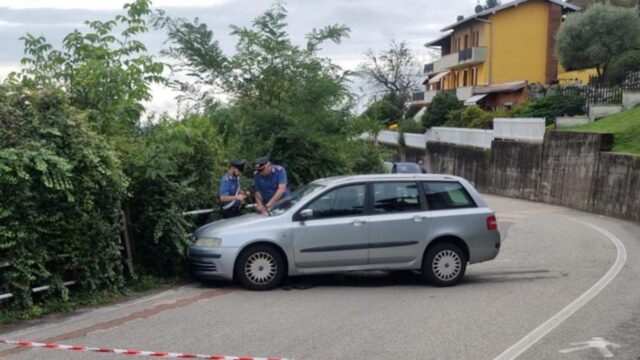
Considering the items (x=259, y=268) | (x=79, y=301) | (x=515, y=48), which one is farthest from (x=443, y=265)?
(x=515, y=48)

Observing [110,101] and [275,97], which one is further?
[275,97]

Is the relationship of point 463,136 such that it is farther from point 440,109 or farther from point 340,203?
point 340,203

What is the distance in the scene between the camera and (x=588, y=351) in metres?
6.94

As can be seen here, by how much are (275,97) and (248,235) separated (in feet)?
19.1

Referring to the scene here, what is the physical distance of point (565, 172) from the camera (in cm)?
2806

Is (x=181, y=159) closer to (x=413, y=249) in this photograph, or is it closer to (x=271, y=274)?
(x=271, y=274)

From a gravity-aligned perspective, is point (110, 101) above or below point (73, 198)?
above

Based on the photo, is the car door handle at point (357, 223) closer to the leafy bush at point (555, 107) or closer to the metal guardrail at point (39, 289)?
the metal guardrail at point (39, 289)

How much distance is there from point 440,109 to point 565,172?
92.7ft

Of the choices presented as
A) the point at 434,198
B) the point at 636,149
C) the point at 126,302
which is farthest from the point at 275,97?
the point at 636,149

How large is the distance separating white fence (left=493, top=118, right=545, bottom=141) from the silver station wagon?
2167cm

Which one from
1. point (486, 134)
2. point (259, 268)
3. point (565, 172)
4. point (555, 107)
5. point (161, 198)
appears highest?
point (555, 107)

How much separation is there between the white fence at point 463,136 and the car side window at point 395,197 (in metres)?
27.3

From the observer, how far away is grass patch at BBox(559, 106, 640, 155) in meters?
25.2
